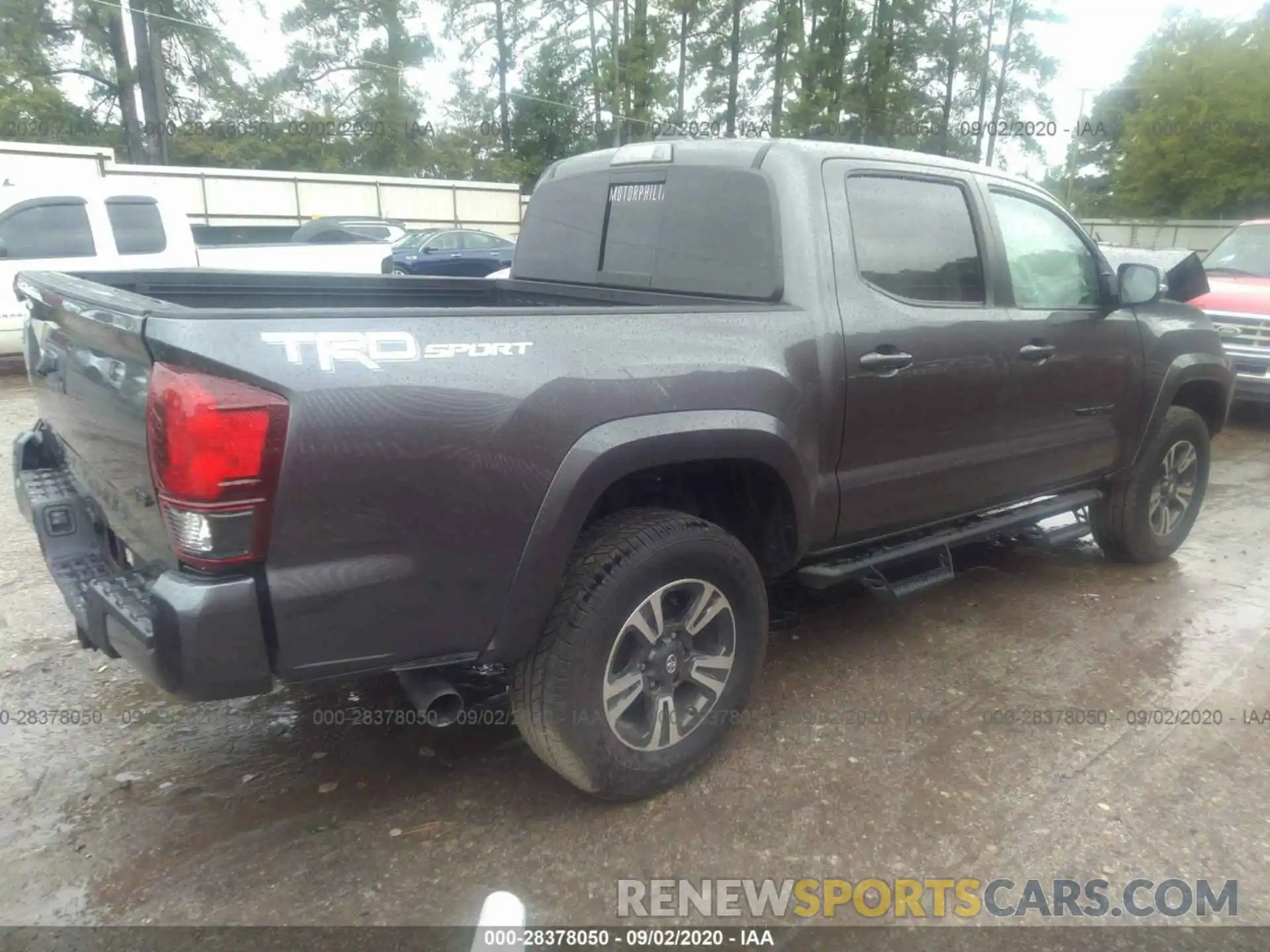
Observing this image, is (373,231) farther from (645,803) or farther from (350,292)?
(645,803)

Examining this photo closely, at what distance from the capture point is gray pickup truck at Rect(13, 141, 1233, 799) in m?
2.10

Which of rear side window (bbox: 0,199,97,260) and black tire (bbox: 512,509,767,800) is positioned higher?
rear side window (bbox: 0,199,97,260)

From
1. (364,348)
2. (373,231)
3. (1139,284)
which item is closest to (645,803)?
(364,348)

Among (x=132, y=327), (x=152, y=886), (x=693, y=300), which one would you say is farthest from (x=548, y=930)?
(x=693, y=300)

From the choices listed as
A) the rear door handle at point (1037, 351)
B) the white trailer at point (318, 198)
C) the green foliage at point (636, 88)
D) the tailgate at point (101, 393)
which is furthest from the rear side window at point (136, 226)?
the green foliage at point (636, 88)

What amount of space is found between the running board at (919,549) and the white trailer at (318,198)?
14323 millimetres

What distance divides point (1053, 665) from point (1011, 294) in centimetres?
153

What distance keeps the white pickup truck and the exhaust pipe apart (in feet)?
24.6

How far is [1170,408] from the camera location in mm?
4887

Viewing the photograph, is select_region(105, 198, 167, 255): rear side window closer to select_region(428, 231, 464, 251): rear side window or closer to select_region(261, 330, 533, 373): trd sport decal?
select_region(428, 231, 464, 251): rear side window

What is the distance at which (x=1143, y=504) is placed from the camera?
4809 millimetres

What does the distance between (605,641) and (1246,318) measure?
843 centimetres

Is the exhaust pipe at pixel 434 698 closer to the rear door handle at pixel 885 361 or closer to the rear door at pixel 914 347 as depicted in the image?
the rear door at pixel 914 347

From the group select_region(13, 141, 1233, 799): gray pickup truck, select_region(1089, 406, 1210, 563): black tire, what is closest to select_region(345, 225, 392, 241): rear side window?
select_region(13, 141, 1233, 799): gray pickup truck
